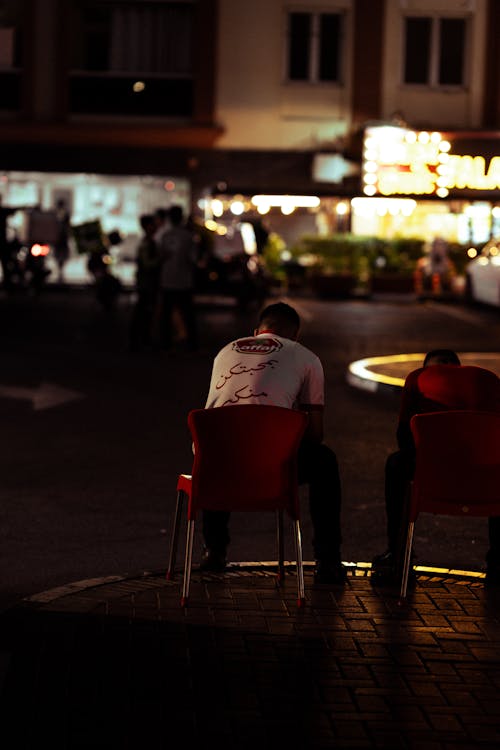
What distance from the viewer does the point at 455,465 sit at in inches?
286

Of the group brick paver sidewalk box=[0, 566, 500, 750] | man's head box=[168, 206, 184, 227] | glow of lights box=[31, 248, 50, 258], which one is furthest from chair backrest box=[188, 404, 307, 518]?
glow of lights box=[31, 248, 50, 258]

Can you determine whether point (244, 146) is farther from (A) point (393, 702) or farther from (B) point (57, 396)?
Result: (A) point (393, 702)

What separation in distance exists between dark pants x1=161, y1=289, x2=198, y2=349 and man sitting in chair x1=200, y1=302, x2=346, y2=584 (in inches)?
483

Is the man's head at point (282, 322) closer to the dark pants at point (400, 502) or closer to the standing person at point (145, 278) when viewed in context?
the dark pants at point (400, 502)

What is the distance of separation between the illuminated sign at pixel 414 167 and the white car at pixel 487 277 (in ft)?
63.8

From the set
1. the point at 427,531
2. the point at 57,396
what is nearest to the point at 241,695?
the point at 427,531

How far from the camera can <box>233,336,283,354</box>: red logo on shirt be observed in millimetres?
7723

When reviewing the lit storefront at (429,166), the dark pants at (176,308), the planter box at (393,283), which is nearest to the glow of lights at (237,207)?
the planter box at (393,283)

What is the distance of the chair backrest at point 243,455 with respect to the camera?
23.4ft

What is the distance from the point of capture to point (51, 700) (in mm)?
5559

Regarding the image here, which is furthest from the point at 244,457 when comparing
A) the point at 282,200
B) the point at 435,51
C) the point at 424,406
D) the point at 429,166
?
the point at 435,51

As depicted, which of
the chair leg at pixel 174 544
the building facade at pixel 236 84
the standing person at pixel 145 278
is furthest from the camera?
the building facade at pixel 236 84

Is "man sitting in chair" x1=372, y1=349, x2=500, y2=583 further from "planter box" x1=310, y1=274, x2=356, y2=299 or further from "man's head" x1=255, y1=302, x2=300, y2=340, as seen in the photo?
"planter box" x1=310, y1=274, x2=356, y2=299

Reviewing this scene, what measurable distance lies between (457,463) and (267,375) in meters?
1.03
